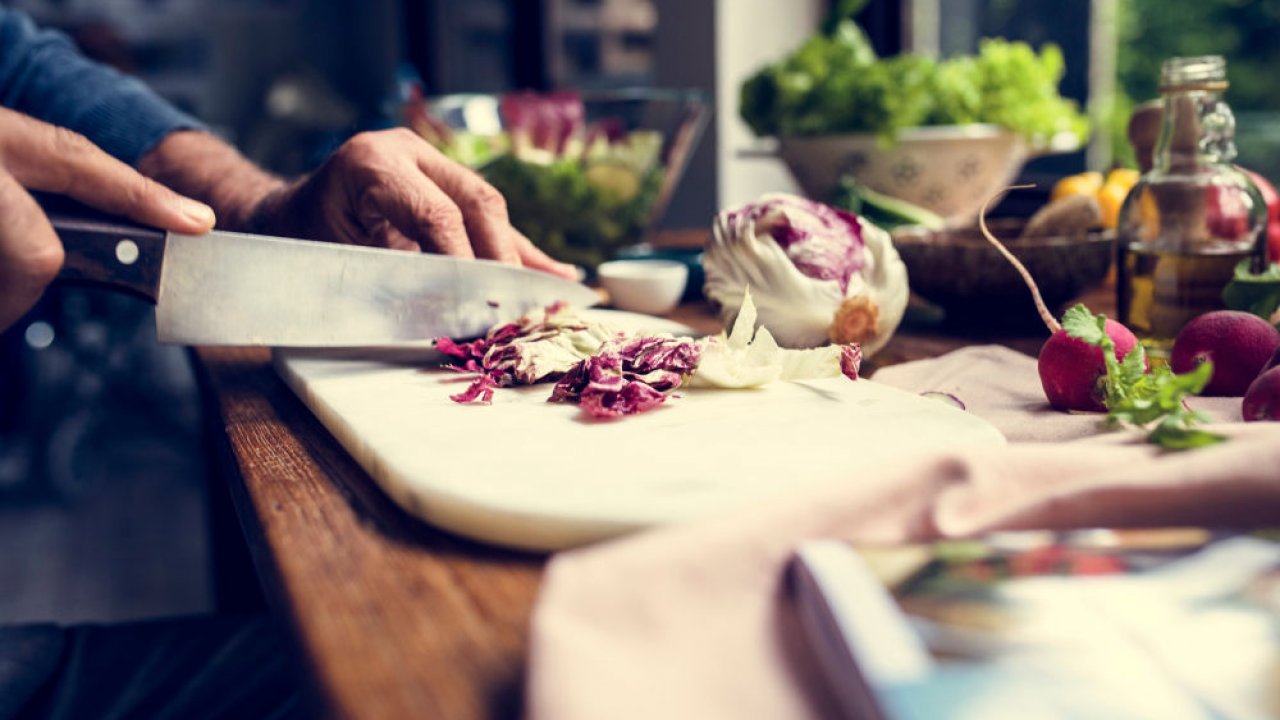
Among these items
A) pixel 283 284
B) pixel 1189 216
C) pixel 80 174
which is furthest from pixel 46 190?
pixel 1189 216

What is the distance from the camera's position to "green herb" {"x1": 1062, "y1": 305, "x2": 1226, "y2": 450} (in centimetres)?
64

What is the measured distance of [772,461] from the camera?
0.67 m

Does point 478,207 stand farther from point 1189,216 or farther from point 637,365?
point 1189,216

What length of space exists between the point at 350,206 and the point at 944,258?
66 cm

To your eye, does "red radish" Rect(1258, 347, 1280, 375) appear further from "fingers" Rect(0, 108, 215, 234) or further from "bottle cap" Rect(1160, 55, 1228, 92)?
A: "fingers" Rect(0, 108, 215, 234)

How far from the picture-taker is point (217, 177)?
55.0 inches

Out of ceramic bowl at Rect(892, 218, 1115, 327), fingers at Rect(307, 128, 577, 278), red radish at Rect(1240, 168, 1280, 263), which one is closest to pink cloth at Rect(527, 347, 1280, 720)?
ceramic bowl at Rect(892, 218, 1115, 327)

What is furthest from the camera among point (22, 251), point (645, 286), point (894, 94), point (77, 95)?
point (894, 94)

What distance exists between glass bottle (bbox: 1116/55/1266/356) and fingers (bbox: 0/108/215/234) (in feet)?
2.91

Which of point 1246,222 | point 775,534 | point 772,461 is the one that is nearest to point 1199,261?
point 1246,222

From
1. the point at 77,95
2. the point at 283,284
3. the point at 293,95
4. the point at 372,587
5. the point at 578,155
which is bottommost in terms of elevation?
the point at 372,587

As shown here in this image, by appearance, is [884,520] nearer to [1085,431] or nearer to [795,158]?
[1085,431]

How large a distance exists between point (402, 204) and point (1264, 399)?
784 millimetres

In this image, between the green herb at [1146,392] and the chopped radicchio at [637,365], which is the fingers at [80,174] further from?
the green herb at [1146,392]
